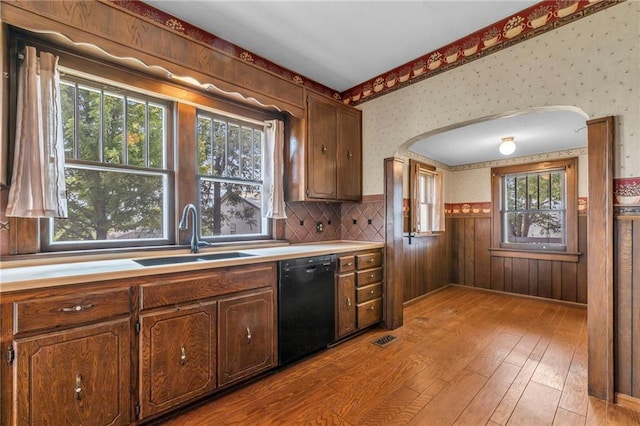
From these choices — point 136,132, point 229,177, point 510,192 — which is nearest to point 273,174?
point 229,177

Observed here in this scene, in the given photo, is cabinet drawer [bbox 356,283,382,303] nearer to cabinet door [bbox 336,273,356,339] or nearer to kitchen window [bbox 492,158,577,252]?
cabinet door [bbox 336,273,356,339]

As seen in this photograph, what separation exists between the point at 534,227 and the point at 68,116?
19.9 ft

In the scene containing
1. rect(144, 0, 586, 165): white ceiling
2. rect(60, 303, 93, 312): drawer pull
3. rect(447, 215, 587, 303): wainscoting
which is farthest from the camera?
rect(447, 215, 587, 303): wainscoting

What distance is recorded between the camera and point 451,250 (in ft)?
17.9

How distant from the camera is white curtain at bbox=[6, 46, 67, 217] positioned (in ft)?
5.60

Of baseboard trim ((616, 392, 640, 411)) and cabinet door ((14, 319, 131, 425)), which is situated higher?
cabinet door ((14, 319, 131, 425))

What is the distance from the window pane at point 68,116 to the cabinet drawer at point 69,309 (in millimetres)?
1104

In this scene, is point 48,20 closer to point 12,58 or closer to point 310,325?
point 12,58

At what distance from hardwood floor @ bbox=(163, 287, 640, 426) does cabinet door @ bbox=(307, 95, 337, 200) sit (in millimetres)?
1617

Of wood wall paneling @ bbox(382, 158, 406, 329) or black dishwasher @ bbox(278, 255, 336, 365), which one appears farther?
wood wall paneling @ bbox(382, 158, 406, 329)

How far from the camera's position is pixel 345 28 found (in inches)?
93.1

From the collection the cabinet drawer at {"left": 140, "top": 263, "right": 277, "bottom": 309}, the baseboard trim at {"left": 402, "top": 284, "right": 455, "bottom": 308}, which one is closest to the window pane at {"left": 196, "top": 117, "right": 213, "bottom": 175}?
the cabinet drawer at {"left": 140, "top": 263, "right": 277, "bottom": 309}

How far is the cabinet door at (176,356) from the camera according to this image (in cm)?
164

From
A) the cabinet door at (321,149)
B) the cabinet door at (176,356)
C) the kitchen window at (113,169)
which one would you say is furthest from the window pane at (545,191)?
the kitchen window at (113,169)
